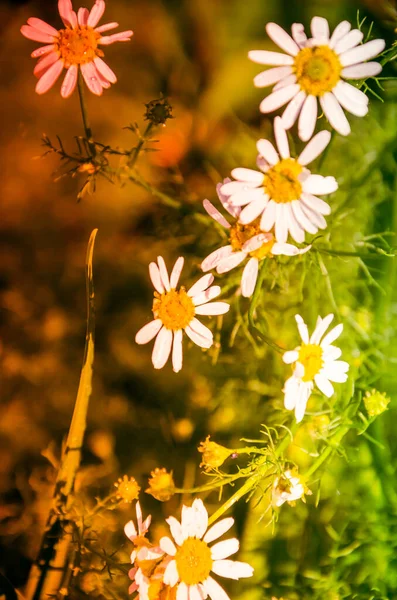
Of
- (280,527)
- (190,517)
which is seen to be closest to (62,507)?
(190,517)

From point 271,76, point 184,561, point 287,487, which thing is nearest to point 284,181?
point 271,76

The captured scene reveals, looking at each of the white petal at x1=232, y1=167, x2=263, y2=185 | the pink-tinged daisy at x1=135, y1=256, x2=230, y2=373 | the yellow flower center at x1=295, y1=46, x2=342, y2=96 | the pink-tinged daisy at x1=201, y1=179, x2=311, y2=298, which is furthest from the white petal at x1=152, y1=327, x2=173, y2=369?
the yellow flower center at x1=295, y1=46, x2=342, y2=96

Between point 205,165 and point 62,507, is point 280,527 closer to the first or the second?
point 62,507

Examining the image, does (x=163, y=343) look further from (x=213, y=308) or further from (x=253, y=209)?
(x=253, y=209)

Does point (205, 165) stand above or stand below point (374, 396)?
above

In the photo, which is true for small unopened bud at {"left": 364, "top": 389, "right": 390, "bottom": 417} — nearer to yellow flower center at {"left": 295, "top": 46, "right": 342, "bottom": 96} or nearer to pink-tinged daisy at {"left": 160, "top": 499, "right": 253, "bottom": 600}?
pink-tinged daisy at {"left": 160, "top": 499, "right": 253, "bottom": 600}

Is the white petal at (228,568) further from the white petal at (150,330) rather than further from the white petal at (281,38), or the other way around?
the white petal at (281,38)
